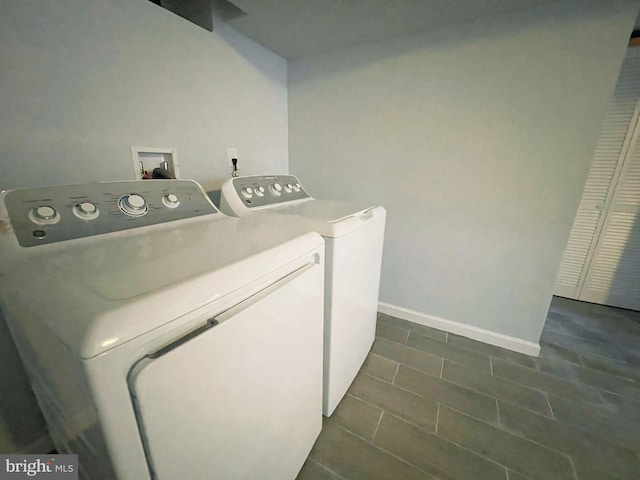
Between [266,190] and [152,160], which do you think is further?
[266,190]

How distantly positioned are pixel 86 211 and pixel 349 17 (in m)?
1.61

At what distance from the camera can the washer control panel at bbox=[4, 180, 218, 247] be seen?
700 mm

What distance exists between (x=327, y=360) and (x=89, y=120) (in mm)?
1431

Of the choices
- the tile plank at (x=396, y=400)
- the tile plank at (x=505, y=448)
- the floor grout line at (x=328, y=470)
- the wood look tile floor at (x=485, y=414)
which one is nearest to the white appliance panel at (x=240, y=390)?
the floor grout line at (x=328, y=470)

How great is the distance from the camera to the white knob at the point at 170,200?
3.29 ft

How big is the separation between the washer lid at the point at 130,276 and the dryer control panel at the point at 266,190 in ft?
1.63

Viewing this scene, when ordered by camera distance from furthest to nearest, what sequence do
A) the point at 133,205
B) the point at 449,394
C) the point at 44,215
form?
1. the point at 449,394
2. the point at 133,205
3. the point at 44,215

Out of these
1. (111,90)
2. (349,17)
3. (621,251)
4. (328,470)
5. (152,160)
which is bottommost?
(328,470)

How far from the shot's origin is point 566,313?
7.11 ft

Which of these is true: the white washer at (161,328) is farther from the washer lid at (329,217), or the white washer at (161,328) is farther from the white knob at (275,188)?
the white knob at (275,188)

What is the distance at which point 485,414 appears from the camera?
1.25 metres

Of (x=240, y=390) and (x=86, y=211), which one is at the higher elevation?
(x=86, y=211)

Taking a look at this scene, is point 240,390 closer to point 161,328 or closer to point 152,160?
point 161,328

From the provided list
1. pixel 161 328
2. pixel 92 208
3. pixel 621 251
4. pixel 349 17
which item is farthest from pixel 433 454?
pixel 621 251
